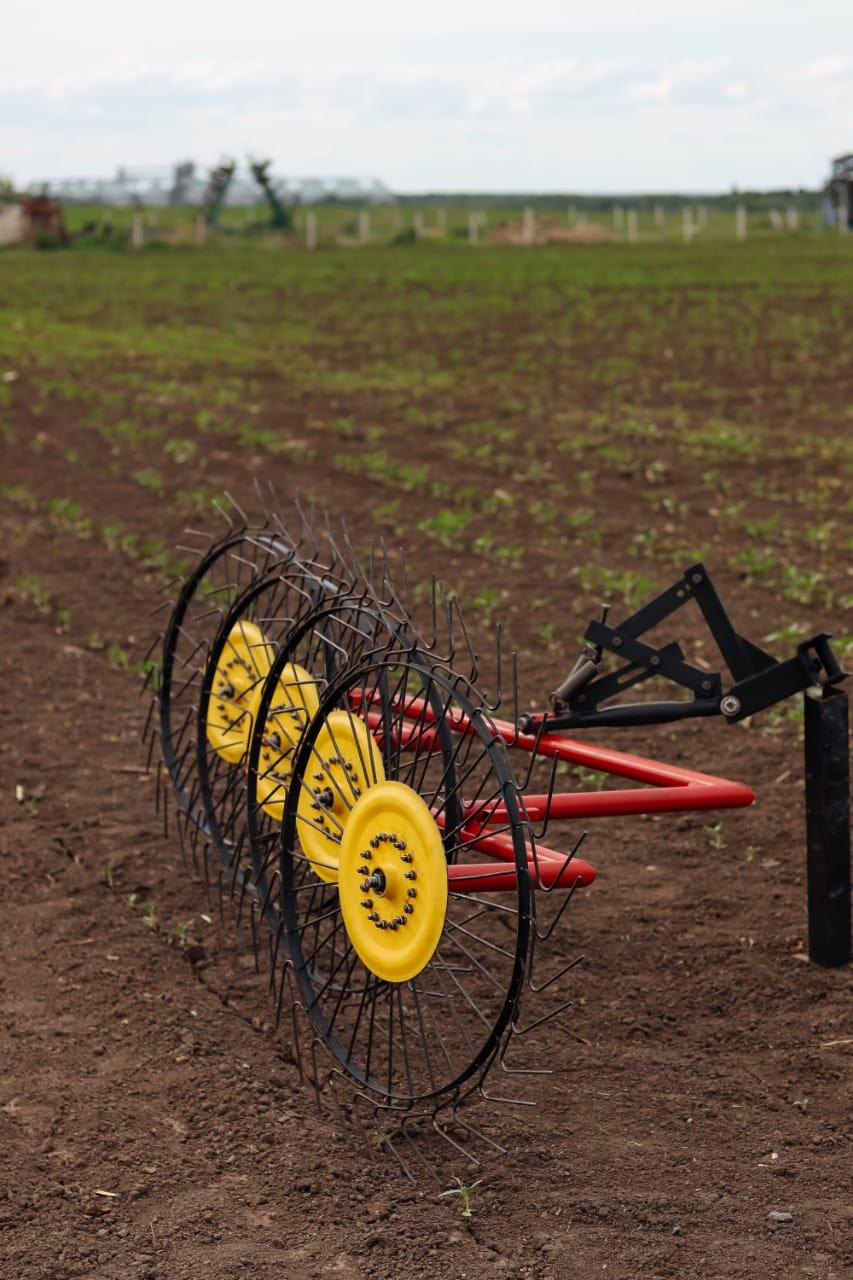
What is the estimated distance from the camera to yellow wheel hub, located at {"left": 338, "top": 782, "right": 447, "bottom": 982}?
3326mm

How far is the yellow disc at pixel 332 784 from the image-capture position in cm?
387

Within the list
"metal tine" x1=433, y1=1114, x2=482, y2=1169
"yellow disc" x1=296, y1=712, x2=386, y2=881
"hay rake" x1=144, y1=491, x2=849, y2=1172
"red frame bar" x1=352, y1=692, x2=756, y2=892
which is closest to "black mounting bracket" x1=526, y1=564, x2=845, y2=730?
"hay rake" x1=144, y1=491, x2=849, y2=1172

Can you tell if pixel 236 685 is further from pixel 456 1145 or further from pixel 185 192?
pixel 185 192

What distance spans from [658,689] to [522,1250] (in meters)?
4.18

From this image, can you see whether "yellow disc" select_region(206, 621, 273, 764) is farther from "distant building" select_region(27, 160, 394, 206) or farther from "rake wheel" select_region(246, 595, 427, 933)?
"distant building" select_region(27, 160, 394, 206)

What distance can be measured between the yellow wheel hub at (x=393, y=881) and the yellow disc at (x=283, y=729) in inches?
30.4

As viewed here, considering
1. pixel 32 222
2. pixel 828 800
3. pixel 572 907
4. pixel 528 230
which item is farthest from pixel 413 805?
pixel 528 230

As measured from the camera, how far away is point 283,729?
4.54 m

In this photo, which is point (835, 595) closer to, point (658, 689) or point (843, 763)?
point (658, 689)

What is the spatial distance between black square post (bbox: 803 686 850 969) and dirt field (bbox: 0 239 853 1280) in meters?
0.34

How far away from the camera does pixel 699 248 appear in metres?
31.7

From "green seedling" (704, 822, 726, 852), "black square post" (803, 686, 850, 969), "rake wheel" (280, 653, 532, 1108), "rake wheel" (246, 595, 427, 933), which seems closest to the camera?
"rake wheel" (280, 653, 532, 1108)

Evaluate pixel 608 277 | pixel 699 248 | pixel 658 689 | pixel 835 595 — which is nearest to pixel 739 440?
pixel 835 595

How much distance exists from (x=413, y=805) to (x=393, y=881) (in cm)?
21
